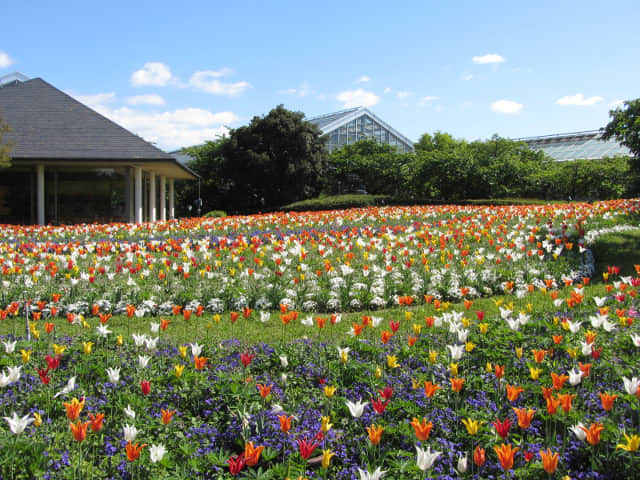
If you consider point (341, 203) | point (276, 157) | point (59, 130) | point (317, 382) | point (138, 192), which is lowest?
point (317, 382)

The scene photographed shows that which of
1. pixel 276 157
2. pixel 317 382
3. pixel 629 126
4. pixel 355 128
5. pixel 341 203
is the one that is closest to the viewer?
pixel 317 382

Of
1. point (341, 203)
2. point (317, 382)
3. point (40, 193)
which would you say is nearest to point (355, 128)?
point (341, 203)

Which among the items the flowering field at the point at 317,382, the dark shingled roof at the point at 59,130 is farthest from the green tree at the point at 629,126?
the dark shingled roof at the point at 59,130

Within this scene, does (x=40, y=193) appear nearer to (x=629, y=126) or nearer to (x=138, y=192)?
(x=138, y=192)

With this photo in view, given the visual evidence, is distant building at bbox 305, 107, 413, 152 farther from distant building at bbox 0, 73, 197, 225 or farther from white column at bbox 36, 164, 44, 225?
white column at bbox 36, 164, 44, 225

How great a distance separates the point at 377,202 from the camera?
28.0 m

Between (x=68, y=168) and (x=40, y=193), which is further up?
(x=68, y=168)

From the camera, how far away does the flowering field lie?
2674 millimetres

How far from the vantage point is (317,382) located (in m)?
3.75

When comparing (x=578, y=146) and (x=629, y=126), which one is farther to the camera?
(x=578, y=146)

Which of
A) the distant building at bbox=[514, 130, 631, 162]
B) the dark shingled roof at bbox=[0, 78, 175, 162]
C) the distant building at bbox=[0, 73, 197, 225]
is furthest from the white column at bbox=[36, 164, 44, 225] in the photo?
the distant building at bbox=[514, 130, 631, 162]

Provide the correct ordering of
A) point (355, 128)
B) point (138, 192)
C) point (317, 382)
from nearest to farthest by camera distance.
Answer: point (317, 382) → point (138, 192) → point (355, 128)

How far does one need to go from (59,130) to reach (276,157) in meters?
14.3

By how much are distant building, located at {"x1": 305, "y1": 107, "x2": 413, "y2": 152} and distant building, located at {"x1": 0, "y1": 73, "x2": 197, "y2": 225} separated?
2317cm
